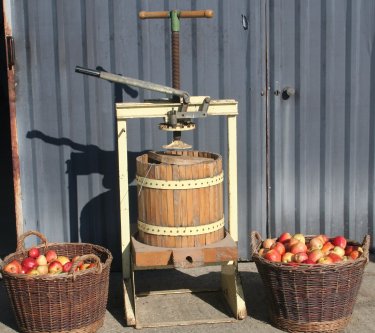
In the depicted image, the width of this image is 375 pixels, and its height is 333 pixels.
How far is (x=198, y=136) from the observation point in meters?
6.27

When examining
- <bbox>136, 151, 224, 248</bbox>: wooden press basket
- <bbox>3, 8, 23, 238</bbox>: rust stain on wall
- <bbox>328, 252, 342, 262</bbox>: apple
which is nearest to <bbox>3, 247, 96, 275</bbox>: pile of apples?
<bbox>136, 151, 224, 248</bbox>: wooden press basket

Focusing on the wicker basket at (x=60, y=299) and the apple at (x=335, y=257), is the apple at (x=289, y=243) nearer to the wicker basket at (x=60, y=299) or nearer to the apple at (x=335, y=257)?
the apple at (x=335, y=257)

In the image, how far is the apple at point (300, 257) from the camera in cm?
498

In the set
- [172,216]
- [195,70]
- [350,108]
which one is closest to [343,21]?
[350,108]

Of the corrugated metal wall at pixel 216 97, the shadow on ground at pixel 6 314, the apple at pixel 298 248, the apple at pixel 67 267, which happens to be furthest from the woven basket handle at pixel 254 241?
the shadow on ground at pixel 6 314

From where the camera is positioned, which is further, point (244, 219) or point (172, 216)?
point (244, 219)

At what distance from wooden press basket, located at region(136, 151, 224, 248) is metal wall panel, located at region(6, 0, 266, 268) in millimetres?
1206

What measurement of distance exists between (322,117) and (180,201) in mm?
2047

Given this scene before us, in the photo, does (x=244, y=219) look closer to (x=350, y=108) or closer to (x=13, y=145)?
(x=350, y=108)

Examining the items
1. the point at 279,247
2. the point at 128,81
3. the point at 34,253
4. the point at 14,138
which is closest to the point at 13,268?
the point at 34,253

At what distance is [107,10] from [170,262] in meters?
2.33

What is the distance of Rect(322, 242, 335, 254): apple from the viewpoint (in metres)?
5.21

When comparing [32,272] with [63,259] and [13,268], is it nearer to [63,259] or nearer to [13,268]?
[13,268]

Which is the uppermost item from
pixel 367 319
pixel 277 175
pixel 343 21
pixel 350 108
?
pixel 343 21
